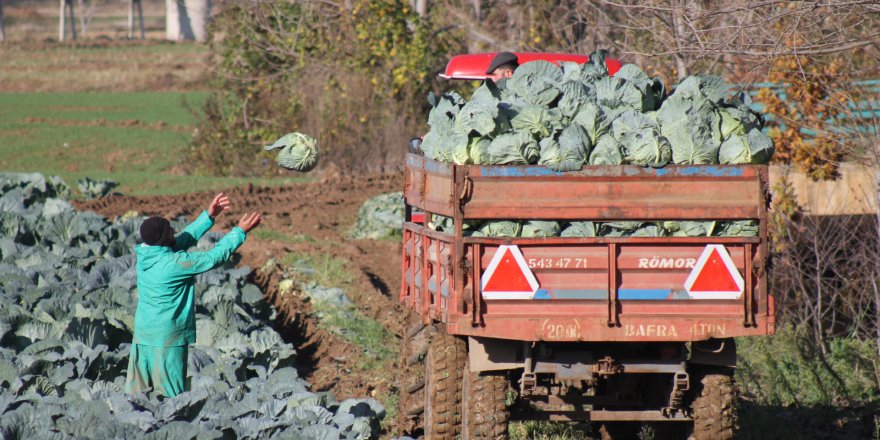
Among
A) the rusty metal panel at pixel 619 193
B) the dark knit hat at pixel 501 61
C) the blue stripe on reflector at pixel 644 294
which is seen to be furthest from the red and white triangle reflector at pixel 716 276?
the dark knit hat at pixel 501 61

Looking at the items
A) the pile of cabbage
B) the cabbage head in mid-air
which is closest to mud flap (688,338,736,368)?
the pile of cabbage

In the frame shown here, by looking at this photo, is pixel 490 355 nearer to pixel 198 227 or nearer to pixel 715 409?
pixel 715 409

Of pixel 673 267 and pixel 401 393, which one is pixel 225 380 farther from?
pixel 673 267

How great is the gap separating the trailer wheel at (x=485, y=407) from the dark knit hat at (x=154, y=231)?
2383 mm

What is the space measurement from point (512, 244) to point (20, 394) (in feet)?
12.7

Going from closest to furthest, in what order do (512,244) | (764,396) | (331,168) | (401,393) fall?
1. (512,244)
2. (401,393)
3. (764,396)
4. (331,168)

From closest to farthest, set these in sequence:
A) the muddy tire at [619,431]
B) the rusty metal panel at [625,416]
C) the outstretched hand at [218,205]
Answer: the rusty metal panel at [625,416] → the outstretched hand at [218,205] → the muddy tire at [619,431]

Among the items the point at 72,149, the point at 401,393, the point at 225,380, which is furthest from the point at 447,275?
the point at 72,149

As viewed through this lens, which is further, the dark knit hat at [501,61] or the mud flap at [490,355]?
the dark knit hat at [501,61]

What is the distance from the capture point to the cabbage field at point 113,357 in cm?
709

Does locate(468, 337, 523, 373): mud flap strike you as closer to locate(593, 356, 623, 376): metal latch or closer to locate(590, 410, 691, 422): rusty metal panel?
locate(593, 356, 623, 376): metal latch

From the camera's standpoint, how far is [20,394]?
316 inches

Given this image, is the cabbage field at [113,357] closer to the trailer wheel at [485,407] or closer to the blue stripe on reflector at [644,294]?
the trailer wheel at [485,407]

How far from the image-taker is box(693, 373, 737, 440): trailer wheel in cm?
712
